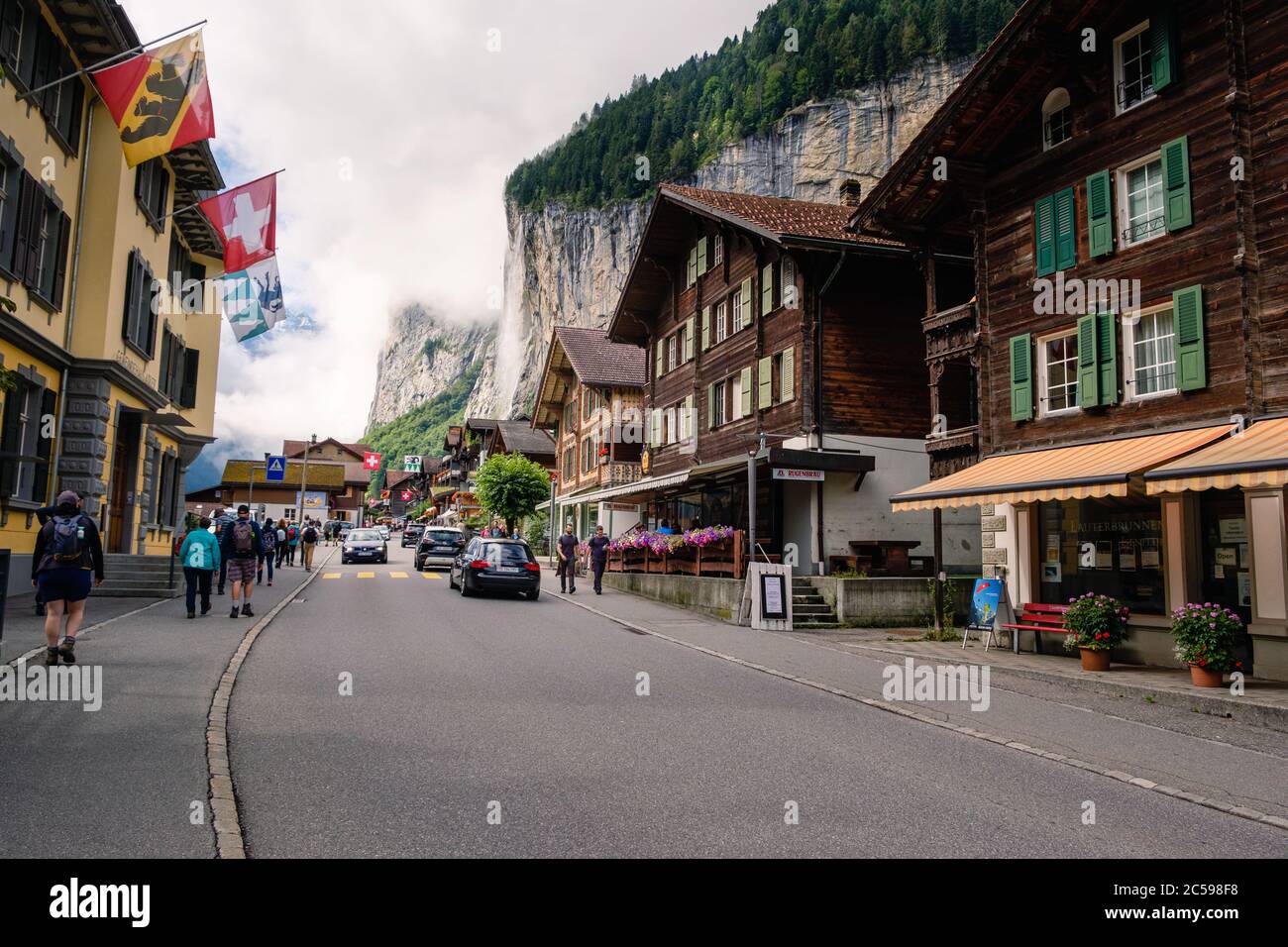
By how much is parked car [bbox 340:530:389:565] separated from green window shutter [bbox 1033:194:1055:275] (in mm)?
31825

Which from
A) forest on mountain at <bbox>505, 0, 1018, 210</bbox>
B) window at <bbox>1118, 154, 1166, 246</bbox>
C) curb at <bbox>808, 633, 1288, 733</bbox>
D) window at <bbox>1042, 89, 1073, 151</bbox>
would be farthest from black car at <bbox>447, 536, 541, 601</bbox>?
forest on mountain at <bbox>505, 0, 1018, 210</bbox>

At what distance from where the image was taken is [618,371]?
43.4 metres

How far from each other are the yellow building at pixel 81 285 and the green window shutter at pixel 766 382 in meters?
15.7

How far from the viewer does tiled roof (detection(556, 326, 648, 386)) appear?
4247 cm

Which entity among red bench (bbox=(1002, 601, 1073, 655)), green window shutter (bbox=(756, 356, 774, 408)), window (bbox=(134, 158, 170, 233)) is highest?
window (bbox=(134, 158, 170, 233))

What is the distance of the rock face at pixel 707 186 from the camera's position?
8281 centimetres

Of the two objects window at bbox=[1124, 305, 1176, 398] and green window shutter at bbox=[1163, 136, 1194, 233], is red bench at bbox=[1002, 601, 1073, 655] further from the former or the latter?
green window shutter at bbox=[1163, 136, 1194, 233]

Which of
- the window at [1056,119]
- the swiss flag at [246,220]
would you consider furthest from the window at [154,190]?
the window at [1056,119]

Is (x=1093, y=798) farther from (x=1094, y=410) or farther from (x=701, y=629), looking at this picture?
(x=701, y=629)

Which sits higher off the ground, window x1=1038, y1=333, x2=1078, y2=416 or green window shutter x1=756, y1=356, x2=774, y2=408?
green window shutter x1=756, y1=356, x2=774, y2=408

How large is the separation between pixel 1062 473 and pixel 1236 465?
3083 millimetres

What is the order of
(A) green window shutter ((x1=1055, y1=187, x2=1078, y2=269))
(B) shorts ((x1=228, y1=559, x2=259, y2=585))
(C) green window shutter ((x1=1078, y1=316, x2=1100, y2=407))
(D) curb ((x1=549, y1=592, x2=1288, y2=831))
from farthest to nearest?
1. (B) shorts ((x1=228, y1=559, x2=259, y2=585))
2. (A) green window shutter ((x1=1055, y1=187, x2=1078, y2=269))
3. (C) green window shutter ((x1=1078, y1=316, x2=1100, y2=407))
4. (D) curb ((x1=549, y1=592, x2=1288, y2=831))

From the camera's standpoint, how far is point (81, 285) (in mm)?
19375
